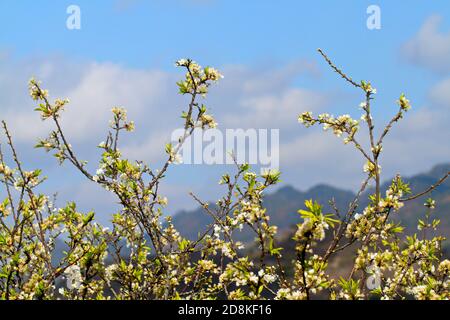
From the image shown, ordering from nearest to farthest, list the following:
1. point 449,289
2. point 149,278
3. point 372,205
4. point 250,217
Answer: point 250,217 → point 372,205 → point 449,289 → point 149,278

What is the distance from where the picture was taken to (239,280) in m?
5.45

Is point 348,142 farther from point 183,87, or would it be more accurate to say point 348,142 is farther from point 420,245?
point 183,87

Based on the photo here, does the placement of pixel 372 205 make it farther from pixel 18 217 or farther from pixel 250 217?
pixel 18 217

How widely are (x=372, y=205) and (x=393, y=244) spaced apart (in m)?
1.17

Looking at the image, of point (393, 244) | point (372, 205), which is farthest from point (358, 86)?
point (393, 244)

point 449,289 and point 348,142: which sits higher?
point 348,142
